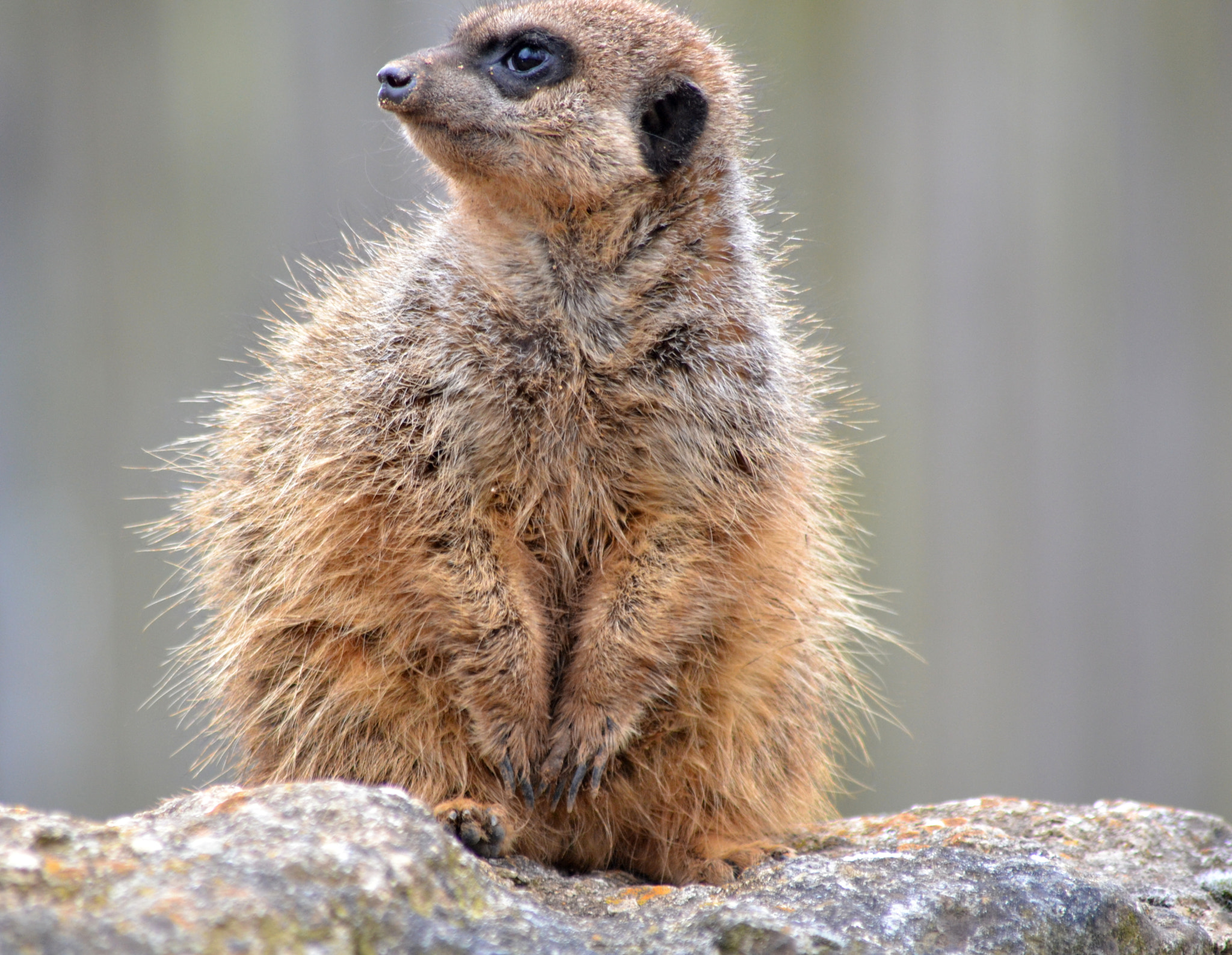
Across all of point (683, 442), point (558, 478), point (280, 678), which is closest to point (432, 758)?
point (280, 678)

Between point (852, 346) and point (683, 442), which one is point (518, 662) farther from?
point (852, 346)

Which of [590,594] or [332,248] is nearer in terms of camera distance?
[590,594]

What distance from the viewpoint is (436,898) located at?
6.01 ft

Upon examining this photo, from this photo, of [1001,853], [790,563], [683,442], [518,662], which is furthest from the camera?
[790,563]

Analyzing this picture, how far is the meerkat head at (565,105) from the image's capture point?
3201 millimetres

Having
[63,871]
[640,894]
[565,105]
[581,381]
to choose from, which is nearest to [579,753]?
[640,894]

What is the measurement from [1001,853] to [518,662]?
1180mm

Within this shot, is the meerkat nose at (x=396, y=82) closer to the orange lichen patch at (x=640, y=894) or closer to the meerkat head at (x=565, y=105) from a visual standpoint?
the meerkat head at (x=565, y=105)

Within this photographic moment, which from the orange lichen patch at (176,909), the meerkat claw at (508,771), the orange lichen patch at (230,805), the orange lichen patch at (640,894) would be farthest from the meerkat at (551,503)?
the orange lichen patch at (176,909)

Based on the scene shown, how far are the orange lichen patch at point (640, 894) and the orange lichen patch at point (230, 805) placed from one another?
78 centimetres

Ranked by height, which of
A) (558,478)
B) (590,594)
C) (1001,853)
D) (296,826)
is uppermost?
(558,478)

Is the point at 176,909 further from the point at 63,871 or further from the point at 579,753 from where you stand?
the point at 579,753

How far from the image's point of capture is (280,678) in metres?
3.16

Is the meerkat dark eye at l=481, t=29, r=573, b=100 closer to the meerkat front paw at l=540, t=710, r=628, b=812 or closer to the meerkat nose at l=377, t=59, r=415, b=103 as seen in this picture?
the meerkat nose at l=377, t=59, r=415, b=103
